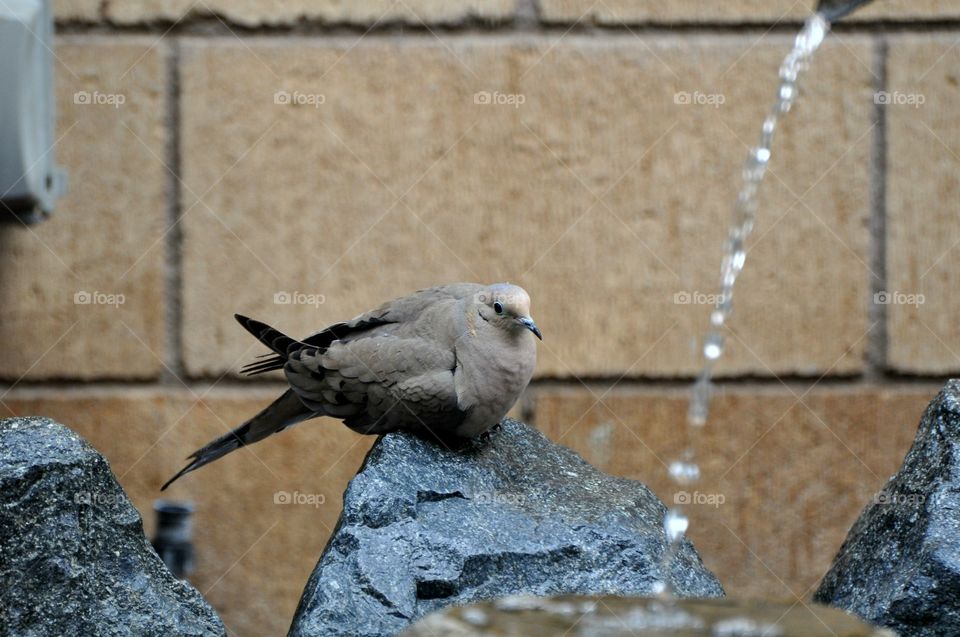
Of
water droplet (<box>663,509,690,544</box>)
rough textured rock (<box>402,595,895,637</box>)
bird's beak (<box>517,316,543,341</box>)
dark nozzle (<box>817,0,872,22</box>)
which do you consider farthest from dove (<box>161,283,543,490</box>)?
dark nozzle (<box>817,0,872,22</box>)

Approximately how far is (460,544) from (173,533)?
250 cm

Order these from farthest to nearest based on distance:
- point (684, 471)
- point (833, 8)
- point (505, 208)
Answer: point (505, 208)
point (684, 471)
point (833, 8)

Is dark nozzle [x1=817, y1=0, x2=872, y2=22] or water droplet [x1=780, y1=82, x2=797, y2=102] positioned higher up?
water droplet [x1=780, y1=82, x2=797, y2=102]

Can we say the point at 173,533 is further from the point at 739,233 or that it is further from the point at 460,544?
the point at 739,233

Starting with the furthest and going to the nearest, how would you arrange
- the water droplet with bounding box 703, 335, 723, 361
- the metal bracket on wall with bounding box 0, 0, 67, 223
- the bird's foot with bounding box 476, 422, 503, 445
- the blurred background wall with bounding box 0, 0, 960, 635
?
1. the blurred background wall with bounding box 0, 0, 960, 635
2. the water droplet with bounding box 703, 335, 723, 361
3. the metal bracket on wall with bounding box 0, 0, 67, 223
4. the bird's foot with bounding box 476, 422, 503, 445

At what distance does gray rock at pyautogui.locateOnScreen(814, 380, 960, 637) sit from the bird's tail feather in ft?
5.86

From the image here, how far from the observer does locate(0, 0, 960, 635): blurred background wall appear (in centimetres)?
552

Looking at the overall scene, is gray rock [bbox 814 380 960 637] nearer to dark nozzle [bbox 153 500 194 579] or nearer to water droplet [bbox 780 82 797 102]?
water droplet [bbox 780 82 797 102]

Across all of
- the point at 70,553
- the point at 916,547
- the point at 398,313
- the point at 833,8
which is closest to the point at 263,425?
the point at 398,313

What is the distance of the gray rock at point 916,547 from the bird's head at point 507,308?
1.13 m

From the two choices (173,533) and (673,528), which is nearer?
(673,528)

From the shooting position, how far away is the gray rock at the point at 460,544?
3.23 metres

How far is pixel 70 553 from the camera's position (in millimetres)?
3322

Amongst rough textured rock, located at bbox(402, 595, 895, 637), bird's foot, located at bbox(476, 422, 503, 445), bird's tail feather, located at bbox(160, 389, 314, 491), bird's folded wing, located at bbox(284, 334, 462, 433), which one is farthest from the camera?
bird's tail feather, located at bbox(160, 389, 314, 491)
